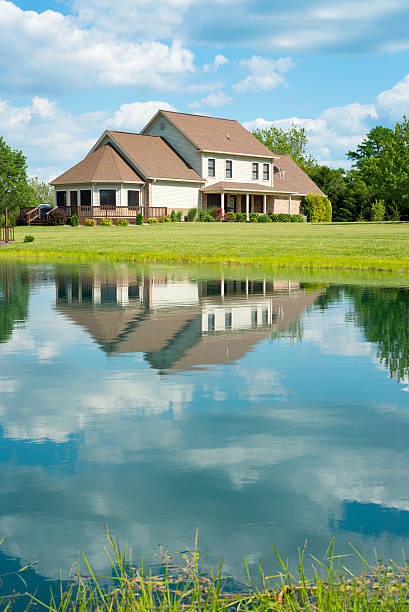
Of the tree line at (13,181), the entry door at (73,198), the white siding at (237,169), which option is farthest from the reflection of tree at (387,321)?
the tree line at (13,181)

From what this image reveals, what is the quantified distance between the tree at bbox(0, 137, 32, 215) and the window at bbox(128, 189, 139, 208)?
150ft

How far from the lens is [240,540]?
14.1 feet

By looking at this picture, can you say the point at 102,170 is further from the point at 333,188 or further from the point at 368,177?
the point at 368,177

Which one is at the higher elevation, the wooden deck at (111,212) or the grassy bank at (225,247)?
the wooden deck at (111,212)

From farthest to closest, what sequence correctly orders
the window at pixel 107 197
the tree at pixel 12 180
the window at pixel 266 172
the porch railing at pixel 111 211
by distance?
the tree at pixel 12 180 < the window at pixel 266 172 < the window at pixel 107 197 < the porch railing at pixel 111 211

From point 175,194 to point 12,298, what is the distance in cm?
4660

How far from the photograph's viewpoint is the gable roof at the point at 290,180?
71.5 m

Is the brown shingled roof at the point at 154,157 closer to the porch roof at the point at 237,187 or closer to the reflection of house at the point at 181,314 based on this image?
the porch roof at the point at 237,187

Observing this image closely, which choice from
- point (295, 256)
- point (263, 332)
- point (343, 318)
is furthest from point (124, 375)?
point (295, 256)

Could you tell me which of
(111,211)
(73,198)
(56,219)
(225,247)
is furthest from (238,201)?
(225,247)

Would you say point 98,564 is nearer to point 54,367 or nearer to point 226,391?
point 226,391

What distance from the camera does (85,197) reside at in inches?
2389

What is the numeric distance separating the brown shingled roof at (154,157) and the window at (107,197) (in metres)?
3.15

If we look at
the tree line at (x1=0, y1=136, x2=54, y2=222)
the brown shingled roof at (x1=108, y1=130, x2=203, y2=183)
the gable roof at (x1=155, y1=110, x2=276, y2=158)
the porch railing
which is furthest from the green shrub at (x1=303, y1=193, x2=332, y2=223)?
the tree line at (x1=0, y1=136, x2=54, y2=222)
